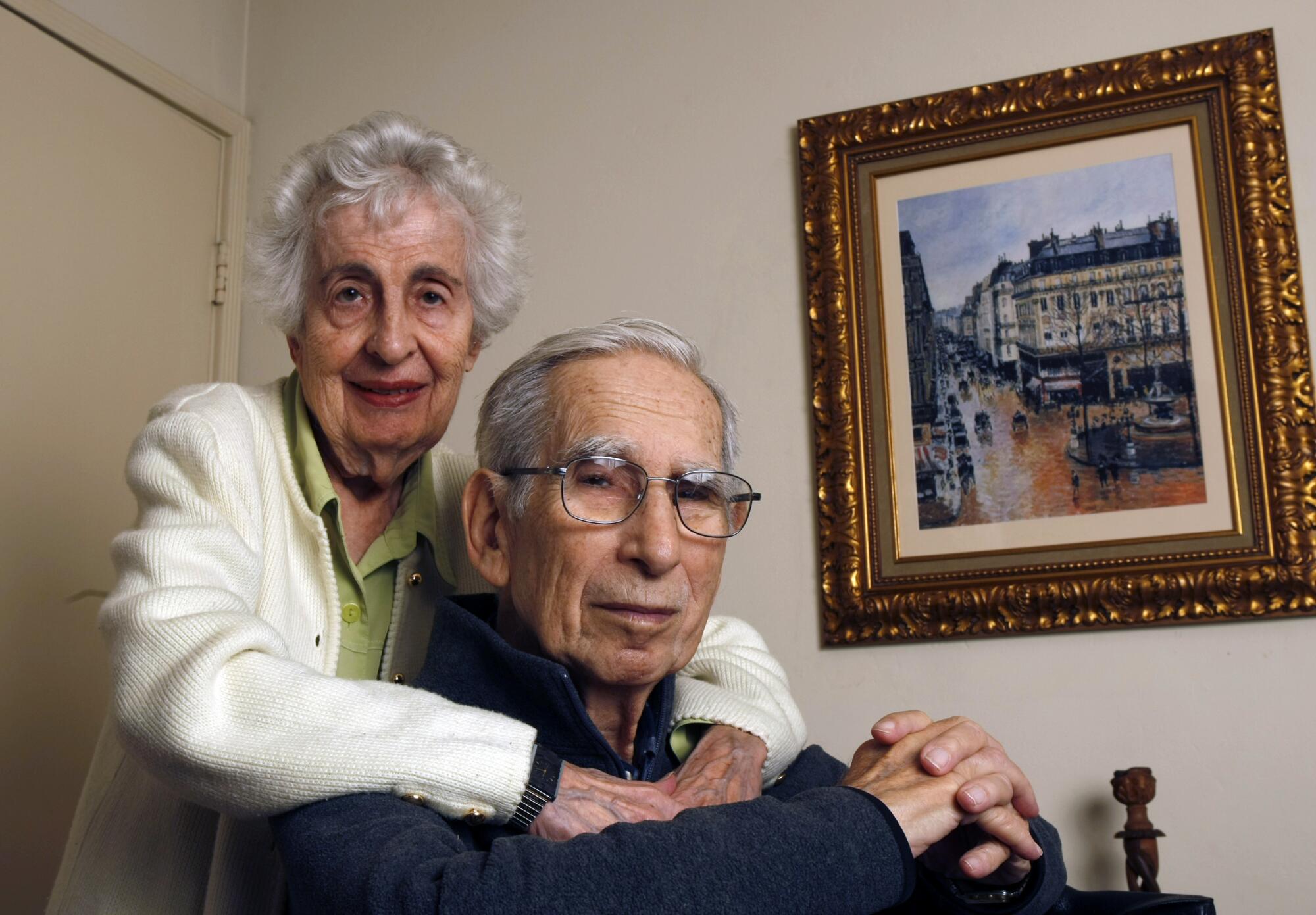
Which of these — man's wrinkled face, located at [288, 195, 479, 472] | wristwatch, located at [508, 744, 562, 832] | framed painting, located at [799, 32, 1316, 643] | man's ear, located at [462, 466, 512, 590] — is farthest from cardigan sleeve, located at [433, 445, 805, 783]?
framed painting, located at [799, 32, 1316, 643]

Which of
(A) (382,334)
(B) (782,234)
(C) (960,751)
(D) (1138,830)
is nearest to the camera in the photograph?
(C) (960,751)

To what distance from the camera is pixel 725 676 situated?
1772 millimetres

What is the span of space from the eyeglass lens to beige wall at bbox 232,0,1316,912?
937mm

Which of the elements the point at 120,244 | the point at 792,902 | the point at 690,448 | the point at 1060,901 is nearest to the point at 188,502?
the point at 690,448

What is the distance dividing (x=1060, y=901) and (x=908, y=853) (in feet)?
1.44

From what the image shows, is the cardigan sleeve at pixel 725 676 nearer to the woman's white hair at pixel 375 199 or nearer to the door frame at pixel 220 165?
the woman's white hair at pixel 375 199

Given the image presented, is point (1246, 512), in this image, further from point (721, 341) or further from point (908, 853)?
point (908, 853)

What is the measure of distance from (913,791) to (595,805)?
0.32m

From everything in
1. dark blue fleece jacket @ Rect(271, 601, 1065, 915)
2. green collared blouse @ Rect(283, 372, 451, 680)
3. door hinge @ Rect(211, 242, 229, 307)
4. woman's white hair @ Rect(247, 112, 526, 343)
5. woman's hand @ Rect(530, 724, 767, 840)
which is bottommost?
dark blue fleece jacket @ Rect(271, 601, 1065, 915)

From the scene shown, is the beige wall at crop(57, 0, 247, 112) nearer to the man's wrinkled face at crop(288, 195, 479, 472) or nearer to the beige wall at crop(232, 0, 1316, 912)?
the beige wall at crop(232, 0, 1316, 912)

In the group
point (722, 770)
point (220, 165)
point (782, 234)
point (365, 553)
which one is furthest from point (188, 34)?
point (722, 770)

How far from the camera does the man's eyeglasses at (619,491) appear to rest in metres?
1.49

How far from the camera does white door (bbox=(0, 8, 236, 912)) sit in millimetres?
2477

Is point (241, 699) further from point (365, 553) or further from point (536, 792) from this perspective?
point (365, 553)
